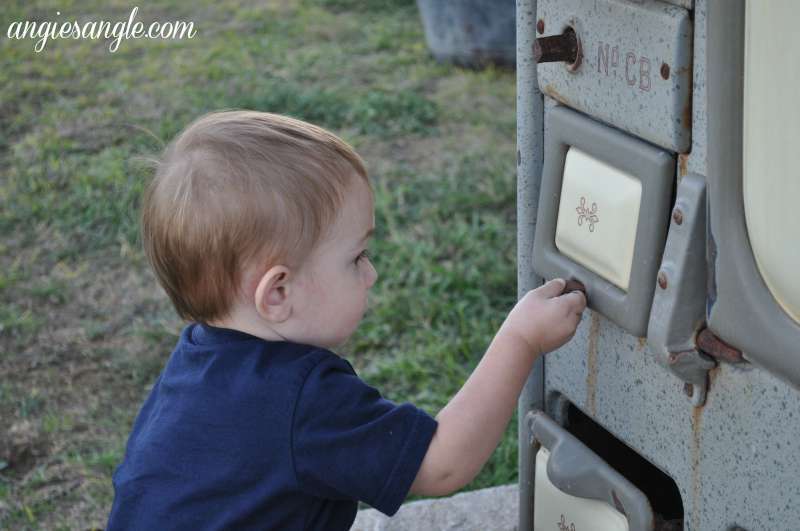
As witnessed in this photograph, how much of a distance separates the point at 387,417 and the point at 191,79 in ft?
14.5

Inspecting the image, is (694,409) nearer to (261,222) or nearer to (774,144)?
(774,144)

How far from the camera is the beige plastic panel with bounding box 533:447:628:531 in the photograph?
1613mm

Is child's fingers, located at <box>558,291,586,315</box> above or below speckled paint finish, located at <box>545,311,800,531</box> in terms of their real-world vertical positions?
above

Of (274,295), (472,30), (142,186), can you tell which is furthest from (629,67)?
(472,30)

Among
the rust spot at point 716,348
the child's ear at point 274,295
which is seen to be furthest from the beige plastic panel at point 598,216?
the child's ear at point 274,295

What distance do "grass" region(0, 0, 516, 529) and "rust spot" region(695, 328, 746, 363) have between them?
2.92 ft

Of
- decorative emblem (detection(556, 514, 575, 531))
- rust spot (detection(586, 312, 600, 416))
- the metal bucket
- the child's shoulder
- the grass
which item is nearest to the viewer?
the child's shoulder

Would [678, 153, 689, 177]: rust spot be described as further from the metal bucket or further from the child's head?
the metal bucket

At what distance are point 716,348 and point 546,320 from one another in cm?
27

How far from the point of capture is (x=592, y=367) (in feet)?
5.36

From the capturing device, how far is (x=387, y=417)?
1.46 meters

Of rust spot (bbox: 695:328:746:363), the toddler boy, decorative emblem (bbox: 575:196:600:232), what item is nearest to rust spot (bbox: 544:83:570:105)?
decorative emblem (bbox: 575:196:600:232)

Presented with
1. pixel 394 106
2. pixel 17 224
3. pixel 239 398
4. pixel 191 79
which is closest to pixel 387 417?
pixel 239 398

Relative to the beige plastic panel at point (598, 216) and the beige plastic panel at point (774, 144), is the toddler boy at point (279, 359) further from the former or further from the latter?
the beige plastic panel at point (774, 144)
